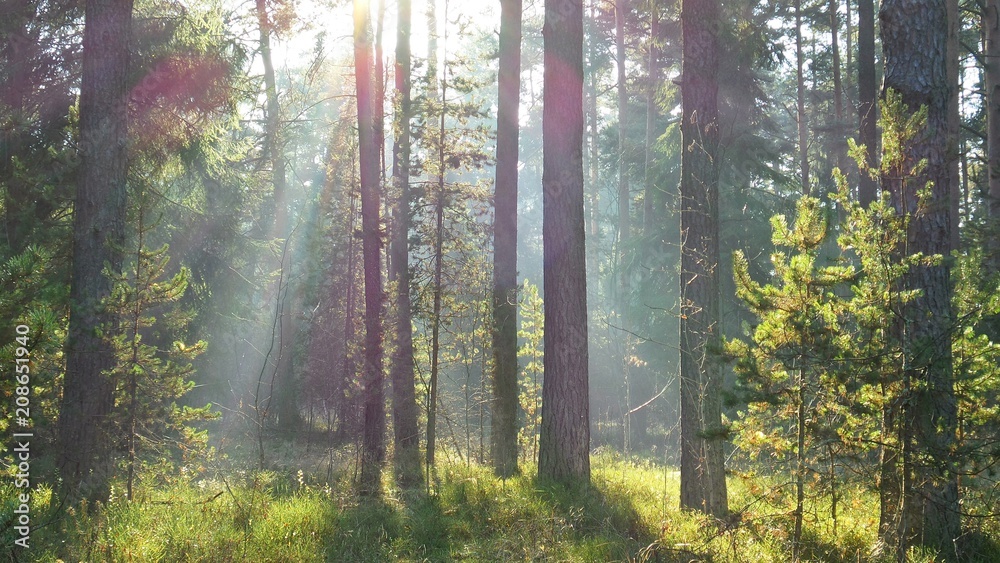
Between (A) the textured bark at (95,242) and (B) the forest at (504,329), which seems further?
(A) the textured bark at (95,242)

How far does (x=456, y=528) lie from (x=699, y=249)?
4236 millimetres

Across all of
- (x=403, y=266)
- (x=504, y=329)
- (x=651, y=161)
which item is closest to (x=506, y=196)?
(x=504, y=329)

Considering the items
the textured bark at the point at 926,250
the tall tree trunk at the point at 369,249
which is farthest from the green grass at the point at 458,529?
the tall tree trunk at the point at 369,249

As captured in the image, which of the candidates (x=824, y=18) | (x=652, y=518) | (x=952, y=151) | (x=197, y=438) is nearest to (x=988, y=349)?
(x=952, y=151)

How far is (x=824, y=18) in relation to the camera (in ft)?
67.7

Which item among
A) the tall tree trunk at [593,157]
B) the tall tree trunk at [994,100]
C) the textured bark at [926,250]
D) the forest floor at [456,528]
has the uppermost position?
the tall tree trunk at [593,157]

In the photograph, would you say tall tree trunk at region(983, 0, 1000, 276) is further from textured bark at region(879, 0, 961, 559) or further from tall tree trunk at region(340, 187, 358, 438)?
tall tree trunk at region(340, 187, 358, 438)

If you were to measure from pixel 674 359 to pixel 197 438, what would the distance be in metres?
19.6

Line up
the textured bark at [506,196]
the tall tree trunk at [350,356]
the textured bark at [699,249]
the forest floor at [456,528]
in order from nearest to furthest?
1. the forest floor at [456,528]
2. the textured bark at [699,249]
3. the textured bark at [506,196]
4. the tall tree trunk at [350,356]

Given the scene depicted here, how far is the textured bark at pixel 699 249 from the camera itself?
755cm

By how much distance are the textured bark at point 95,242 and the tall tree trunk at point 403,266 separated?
21.4ft

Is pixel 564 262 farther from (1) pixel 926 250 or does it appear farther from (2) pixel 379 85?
(2) pixel 379 85

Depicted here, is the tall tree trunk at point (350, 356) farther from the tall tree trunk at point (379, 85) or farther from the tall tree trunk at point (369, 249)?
the tall tree trunk at point (369, 249)

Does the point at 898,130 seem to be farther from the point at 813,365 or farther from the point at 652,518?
the point at 652,518
